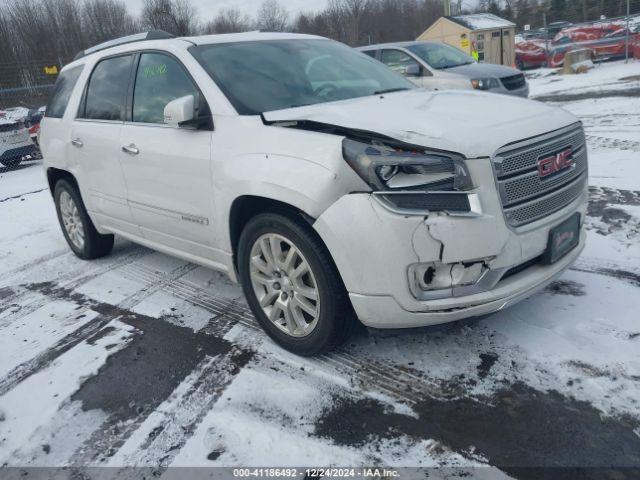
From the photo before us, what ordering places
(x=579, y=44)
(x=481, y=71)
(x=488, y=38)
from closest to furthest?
(x=481, y=71), (x=579, y=44), (x=488, y=38)

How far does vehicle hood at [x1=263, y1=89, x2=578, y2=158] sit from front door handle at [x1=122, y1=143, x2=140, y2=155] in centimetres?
128

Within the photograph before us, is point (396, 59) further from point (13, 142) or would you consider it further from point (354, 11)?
point (354, 11)

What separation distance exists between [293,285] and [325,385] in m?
0.57

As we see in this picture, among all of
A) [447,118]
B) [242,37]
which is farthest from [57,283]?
[447,118]

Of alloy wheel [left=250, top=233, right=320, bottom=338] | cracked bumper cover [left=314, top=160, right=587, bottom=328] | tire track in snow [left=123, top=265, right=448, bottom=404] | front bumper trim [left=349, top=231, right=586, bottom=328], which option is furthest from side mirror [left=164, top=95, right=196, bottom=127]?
front bumper trim [left=349, top=231, right=586, bottom=328]

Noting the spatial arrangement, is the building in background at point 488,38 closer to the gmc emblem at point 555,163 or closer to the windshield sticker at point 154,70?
the windshield sticker at point 154,70

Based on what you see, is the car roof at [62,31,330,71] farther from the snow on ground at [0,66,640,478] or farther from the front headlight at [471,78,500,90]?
the front headlight at [471,78,500,90]

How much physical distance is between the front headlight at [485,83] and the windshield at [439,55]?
91cm

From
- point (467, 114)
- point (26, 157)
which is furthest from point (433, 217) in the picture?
point (26, 157)

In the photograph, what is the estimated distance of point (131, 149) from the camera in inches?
157

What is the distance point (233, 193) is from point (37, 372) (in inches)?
65.2

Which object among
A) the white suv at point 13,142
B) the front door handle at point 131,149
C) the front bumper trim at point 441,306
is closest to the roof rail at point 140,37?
the front door handle at point 131,149

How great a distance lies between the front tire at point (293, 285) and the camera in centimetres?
280

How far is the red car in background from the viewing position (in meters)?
19.9
